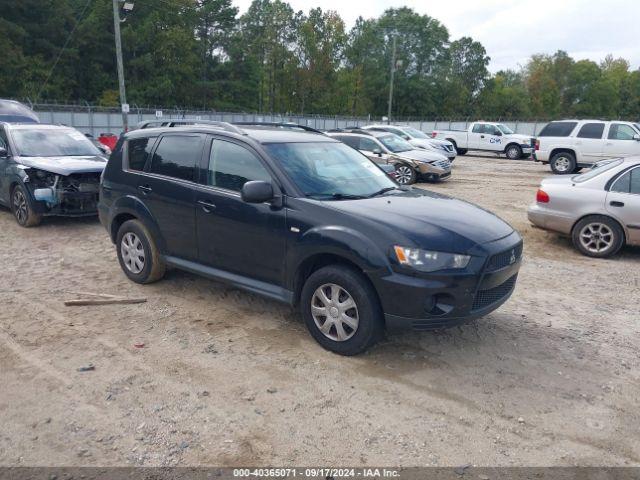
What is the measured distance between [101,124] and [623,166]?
84.4 feet

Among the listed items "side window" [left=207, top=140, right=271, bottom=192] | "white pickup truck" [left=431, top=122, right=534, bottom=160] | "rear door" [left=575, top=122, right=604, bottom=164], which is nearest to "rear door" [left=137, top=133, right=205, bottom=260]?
"side window" [left=207, top=140, right=271, bottom=192]

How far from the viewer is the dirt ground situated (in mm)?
3184

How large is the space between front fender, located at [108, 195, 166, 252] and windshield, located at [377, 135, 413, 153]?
10898 millimetres

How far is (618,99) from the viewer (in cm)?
8556

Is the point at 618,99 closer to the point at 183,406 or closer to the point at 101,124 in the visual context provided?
the point at 101,124

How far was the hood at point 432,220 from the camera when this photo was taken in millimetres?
3994

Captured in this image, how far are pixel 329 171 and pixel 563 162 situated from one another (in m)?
16.2

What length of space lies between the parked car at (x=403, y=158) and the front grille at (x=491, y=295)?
34.7 ft

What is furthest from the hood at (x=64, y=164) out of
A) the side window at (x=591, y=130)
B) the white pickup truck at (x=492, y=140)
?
the white pickup truck at (x=492, y=140)

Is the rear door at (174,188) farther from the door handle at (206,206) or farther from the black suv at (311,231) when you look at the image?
the door handle at (206,206)

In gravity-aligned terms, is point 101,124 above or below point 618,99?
below

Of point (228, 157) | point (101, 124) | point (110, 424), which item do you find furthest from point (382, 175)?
point (101, 124)

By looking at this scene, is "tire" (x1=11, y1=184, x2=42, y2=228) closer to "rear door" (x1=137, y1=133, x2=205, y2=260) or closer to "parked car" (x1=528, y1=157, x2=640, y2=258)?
"rear door" (x1=137, y1=133, x2=205, y2=260)

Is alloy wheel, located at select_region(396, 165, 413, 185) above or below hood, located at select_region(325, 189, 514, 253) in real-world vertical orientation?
below
